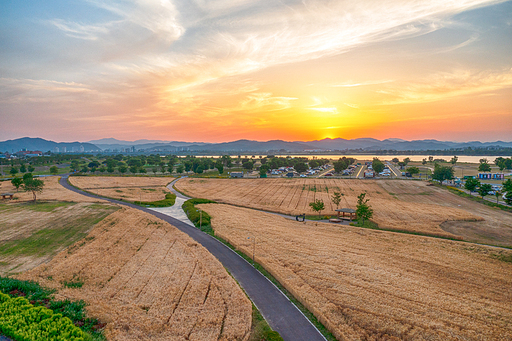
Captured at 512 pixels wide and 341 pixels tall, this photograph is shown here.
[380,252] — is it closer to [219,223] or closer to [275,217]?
[275,217]

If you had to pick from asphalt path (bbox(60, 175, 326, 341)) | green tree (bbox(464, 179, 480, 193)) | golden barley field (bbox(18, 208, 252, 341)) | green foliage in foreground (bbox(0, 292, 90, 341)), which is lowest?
asphalt path (bbox(60, 175, 326, 341))

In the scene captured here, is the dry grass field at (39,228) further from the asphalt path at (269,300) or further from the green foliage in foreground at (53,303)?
the asphalt path at (269,300)

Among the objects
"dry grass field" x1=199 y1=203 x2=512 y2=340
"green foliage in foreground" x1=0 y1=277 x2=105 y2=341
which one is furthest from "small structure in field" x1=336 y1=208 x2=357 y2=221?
"green foliage in foreground" x1=0 y1=277 x2=105 y2=341

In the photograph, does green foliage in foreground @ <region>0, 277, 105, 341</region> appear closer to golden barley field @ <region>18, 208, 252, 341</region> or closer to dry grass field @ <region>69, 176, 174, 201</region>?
golden barley field @ <region>18, 208, 252, 341</region>

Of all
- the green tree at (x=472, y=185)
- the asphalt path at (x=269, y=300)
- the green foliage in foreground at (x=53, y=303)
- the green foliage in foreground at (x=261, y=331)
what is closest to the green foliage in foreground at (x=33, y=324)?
the green foliage in foreground at (x=53, y=303)

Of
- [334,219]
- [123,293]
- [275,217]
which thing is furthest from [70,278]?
[334,219]

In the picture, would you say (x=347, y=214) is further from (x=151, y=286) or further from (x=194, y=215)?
(x=151, y=286)

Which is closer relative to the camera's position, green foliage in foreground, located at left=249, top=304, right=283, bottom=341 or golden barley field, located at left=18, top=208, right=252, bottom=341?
green foliage in foreground, located at left=249, top=304, right=283, bottom=341
